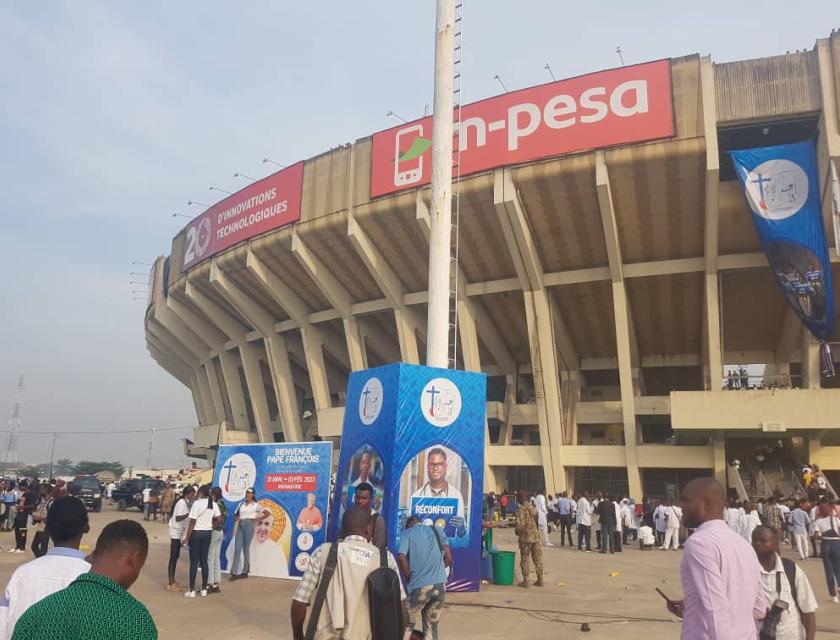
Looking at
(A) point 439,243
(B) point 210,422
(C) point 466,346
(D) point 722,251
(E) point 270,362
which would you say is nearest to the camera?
(A) point 439,243

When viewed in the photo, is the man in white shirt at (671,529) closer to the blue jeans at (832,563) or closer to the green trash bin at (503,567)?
the blue jeans at (832,563)

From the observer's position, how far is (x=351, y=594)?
156 inches

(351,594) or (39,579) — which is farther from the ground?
(39,579)

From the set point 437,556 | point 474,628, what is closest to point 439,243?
point 474,628

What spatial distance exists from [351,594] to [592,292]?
2991 cm

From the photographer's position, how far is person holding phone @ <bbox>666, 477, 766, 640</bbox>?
3.35 metres

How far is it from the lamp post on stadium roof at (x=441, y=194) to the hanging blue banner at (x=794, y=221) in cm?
1355

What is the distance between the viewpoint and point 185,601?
10414 mm

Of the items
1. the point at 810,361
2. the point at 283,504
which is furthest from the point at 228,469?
the point at 810,361

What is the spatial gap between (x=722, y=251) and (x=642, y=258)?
125 inches

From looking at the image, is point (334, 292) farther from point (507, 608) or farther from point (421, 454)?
point (507, 608)

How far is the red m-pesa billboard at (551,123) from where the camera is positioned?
78.8ft

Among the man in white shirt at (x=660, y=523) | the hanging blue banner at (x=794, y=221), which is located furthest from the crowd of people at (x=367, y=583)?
the hanging blue banner at (x=794, y=221)

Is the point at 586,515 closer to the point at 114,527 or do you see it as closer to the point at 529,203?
the point at 529,203
